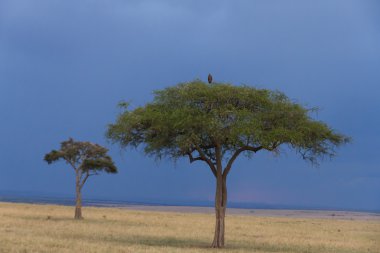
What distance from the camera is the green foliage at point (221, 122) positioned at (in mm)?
29141

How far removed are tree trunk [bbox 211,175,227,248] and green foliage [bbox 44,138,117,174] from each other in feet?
90.9

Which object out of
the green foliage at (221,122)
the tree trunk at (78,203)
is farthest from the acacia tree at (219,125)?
the tree trunk at (78,203)

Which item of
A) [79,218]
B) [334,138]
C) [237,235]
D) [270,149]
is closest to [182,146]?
[270,149]

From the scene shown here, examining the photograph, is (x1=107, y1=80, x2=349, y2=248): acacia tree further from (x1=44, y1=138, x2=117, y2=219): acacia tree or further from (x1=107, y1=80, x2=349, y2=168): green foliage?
(x1=44, y1=138, x2=117, y2=219): acacia tree

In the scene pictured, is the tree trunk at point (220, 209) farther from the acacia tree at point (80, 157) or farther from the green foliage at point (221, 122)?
the acacia tree at point (80, 157)

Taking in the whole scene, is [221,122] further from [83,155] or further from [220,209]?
[83,155]

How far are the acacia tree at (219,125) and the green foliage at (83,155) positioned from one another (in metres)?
24.9

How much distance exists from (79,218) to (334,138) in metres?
30.0

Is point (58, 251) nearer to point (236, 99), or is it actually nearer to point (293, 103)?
point (236, 99)

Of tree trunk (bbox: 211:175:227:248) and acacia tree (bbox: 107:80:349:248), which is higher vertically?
acacia tree (bbox: 107:80:349:248)

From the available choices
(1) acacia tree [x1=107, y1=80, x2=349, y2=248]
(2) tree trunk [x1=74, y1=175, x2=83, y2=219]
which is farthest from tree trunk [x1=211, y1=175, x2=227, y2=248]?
(2) tree trunk [x1=74, y1=175, x2=83, y2=219]

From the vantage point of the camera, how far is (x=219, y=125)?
28844 mm

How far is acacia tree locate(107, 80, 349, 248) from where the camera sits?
95.7 ft

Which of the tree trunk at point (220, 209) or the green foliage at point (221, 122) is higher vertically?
the green foliage at point (221, 122)
